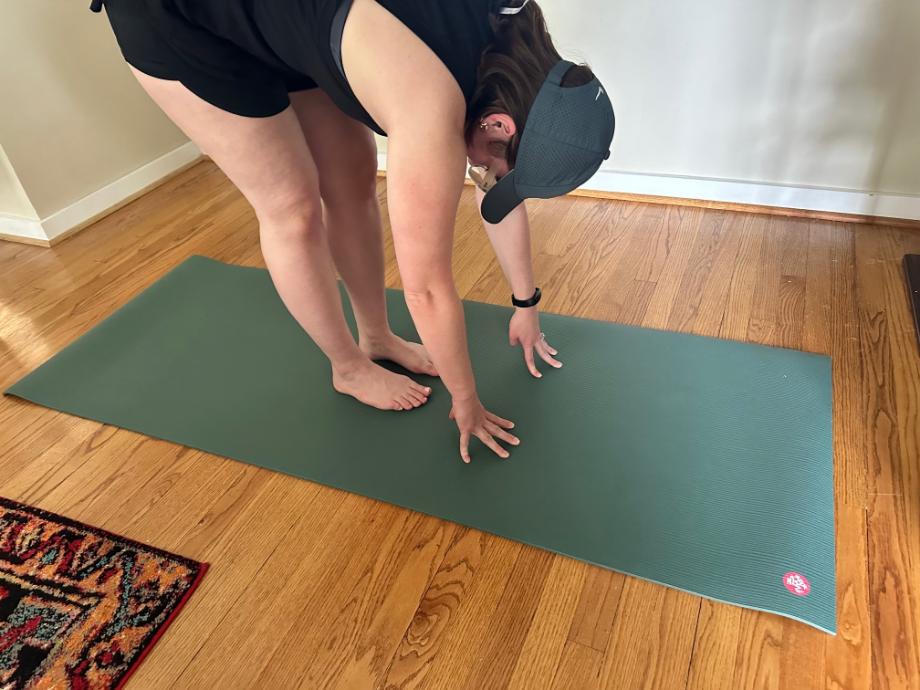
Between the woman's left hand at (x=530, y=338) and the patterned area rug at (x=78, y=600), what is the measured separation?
0.74m

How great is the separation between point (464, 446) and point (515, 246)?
1.27ft

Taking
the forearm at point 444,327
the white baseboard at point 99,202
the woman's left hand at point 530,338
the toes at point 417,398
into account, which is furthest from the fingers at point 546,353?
the white baseboard at point 99,202

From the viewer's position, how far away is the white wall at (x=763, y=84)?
1.72 meters

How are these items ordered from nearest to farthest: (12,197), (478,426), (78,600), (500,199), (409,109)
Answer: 1. (409,109)
2. (500,199)
3. (78,600)
4. (478,426)
5. (12,197)

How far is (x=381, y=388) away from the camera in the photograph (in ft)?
4.55

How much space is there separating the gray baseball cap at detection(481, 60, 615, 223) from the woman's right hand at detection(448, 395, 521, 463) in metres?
0.43

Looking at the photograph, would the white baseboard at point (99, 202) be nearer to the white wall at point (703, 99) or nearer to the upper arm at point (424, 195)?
the white wall at point (703, 99)

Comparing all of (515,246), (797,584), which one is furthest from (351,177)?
(797,584)

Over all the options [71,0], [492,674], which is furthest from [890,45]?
[71,0]

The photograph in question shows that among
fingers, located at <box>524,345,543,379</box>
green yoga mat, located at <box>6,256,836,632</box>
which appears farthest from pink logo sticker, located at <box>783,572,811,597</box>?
fingers, located at <box>524,345,543,379</box>

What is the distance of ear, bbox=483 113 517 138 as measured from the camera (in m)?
0.82

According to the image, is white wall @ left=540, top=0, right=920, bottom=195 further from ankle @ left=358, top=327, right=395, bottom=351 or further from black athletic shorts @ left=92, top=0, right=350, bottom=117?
black athletic shorts @ left=92, top=0, right=350, bottom=117

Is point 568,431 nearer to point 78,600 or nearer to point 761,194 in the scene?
point 78,600

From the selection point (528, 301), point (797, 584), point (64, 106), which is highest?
point (64, 106)
